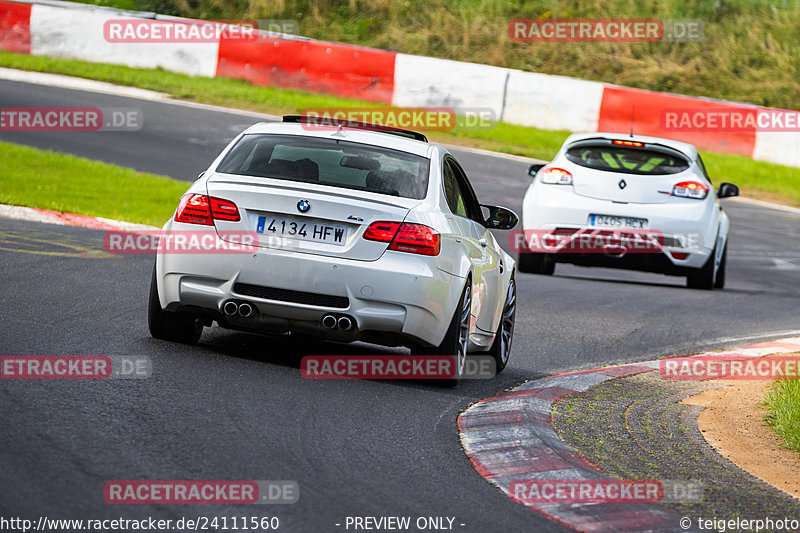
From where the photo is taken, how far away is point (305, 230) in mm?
7520

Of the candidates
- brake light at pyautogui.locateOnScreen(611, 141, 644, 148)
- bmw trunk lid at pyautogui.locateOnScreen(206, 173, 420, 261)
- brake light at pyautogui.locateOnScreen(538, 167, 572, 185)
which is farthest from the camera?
brake light at pyautogui.locateOnScreen(538, 167, 572, 185)

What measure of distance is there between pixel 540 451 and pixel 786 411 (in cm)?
189

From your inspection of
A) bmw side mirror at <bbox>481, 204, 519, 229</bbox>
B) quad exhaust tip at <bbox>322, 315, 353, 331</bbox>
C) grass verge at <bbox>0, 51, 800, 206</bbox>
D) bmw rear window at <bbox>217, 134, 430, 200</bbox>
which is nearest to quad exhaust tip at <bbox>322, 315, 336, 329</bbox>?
quad exhaust tip at <bbox>322, 315, 353, 331</bbox>

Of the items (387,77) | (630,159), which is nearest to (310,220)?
(630,159)

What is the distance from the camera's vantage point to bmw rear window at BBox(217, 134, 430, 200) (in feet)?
26.0

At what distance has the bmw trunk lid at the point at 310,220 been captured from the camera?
7504 mm

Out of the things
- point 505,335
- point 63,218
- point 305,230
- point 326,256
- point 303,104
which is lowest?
point 63,218

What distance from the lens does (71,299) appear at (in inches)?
377

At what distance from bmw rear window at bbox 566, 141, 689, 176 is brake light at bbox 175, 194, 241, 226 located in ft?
25.0

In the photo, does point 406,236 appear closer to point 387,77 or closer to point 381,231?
point 381,231

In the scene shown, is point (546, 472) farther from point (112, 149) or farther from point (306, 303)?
point (112, 149)

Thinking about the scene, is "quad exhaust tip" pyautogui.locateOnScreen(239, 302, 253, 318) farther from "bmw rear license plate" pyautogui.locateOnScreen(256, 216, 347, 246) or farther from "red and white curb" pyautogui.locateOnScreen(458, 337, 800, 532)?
"red and white curb" pyautogui.locateOnScreen(458, 337, 800, 532)

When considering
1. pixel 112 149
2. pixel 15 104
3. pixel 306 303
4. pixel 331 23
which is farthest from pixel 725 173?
pixel 306 303

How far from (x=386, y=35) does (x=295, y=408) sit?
28.8m
